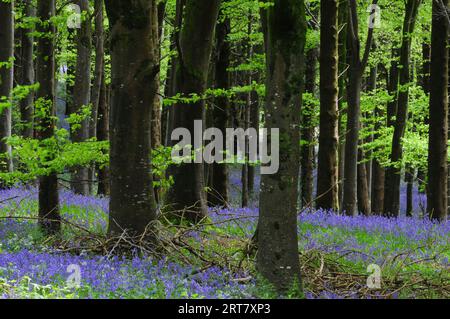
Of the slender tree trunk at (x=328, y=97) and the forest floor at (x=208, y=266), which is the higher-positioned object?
the slender tree trunk at (x=328, y=97)

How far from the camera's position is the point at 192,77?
32.7ft

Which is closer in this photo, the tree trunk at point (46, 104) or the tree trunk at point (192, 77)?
the tree trunk at point (46, 104)

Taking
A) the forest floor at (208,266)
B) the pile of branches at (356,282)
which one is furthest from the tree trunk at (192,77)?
the pile of branches at (356,282)

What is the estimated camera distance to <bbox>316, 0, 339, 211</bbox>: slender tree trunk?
1255 centimetres

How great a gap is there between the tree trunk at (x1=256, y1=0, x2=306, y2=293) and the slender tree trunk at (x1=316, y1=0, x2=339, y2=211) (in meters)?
7.16

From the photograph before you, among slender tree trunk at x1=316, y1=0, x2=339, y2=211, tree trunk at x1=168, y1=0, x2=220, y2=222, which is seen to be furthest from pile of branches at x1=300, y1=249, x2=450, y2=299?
slender tree trunk at x1=316, y1=0, x2=339, y2=211

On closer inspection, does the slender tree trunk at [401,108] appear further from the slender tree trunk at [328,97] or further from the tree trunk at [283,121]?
the tree trunk at [283,121]

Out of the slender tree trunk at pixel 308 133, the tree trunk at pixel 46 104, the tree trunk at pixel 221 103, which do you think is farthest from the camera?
the slender tree trunk at pixel 308 133

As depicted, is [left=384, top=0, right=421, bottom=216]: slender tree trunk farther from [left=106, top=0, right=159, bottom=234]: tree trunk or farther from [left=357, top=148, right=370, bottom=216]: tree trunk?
[left=106, top=0, right=159, bottom=234]: tree trunk

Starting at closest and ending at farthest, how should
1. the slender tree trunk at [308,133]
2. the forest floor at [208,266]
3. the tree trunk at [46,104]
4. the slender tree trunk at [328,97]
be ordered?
the forest floor at [208,266]
the tree trunk at [46,104]
the slender tree trunk at [328,97]
the slender tree trunk at [308,133]

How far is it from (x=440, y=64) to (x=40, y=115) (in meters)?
9.38

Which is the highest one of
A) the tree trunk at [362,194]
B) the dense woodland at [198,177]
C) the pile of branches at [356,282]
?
the dense woodland at [198,177]

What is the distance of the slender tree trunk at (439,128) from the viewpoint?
12.5 metres

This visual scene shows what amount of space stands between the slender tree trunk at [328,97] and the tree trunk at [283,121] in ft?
23.5
